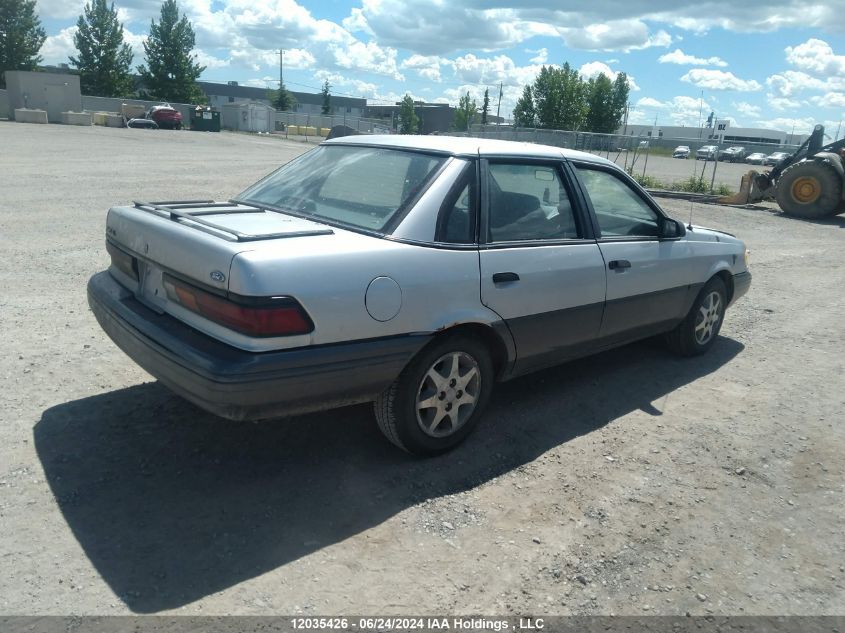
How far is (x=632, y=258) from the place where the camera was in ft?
15.5

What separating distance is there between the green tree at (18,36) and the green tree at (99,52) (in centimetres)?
520

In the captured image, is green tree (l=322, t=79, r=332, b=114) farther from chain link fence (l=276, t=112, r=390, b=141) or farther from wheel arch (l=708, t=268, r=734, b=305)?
wheel arch (l=708, t=268, r=734, b=305)

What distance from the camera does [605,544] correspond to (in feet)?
10.5

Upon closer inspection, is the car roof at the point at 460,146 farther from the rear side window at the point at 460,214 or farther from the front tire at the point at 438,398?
the front tire at the point at 438,398

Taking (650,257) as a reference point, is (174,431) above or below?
below

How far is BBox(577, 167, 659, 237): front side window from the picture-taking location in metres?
4.64

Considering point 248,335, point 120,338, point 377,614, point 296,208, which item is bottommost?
point 377,614

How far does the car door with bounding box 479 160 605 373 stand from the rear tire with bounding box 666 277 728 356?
1473 millimetres

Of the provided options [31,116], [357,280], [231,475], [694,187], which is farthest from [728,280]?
[31,116]

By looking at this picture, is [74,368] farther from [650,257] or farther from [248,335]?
[650,257]

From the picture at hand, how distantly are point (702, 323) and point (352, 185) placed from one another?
337cm

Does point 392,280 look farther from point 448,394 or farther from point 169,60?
point 169,60

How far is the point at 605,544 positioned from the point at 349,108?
11235 cm

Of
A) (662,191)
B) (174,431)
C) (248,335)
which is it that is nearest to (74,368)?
(174,431)
